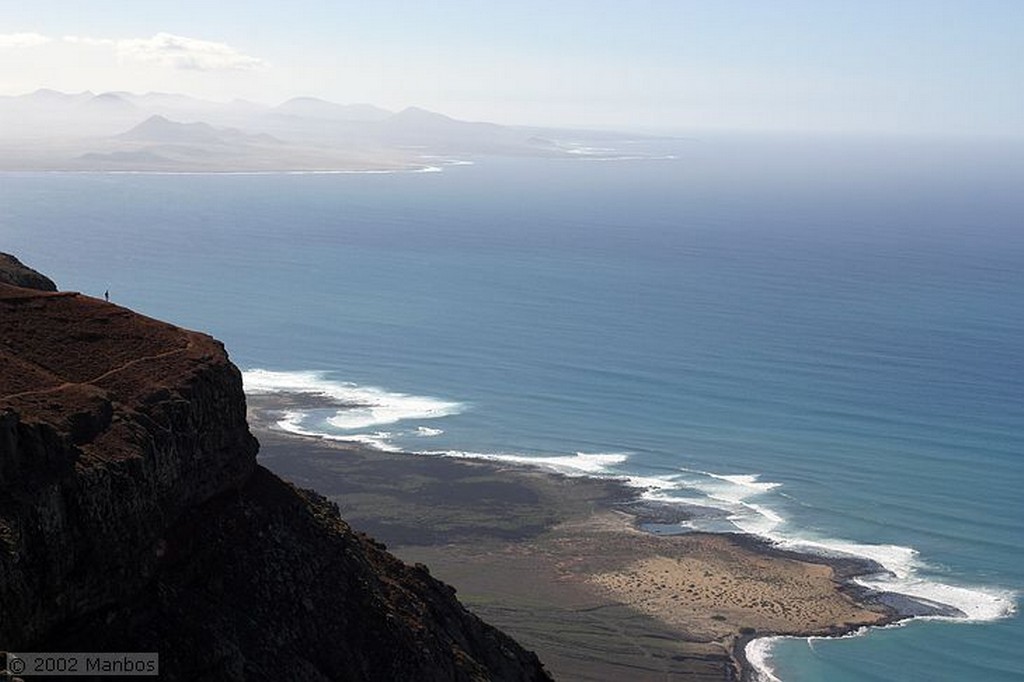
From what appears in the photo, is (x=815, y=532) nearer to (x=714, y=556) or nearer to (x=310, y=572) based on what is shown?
(x=714, y=556)

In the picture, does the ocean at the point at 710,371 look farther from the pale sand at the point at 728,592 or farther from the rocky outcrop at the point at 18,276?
the rocky outcrop at the point at 18,276

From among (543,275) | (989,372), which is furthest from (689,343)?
(543,275)

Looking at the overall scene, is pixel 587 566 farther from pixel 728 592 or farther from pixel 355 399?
pixel 355 399

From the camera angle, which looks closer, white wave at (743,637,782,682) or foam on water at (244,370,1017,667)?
white wave at (743,637,782,682)

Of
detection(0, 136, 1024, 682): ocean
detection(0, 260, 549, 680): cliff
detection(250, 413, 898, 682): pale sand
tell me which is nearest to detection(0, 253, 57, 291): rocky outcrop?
detection(0, 260, 549, 680): cliff

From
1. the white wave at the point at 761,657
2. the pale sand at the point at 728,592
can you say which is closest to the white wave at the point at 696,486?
the pale sand at the point at 728,592

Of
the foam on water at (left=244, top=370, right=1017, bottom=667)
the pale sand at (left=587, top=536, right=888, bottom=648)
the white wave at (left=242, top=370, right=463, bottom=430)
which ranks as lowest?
the pale sand at (left=587, top=536, right=888, bottom=648)

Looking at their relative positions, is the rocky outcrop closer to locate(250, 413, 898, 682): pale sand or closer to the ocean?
locate(250, 413, 898, 682): pale sand
